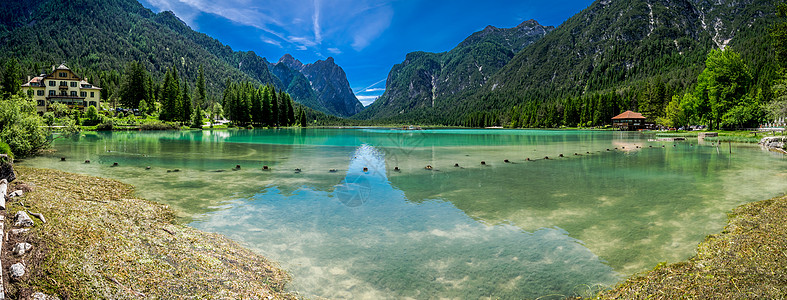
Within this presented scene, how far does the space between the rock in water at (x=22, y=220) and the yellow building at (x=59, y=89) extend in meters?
117

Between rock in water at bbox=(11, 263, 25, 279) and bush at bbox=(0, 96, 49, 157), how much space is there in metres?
28.4

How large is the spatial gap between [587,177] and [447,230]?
14.3m

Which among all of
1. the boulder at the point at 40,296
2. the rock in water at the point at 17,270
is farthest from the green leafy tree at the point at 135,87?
the boulder at the point at 40,296

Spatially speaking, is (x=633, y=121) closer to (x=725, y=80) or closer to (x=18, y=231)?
(x=725, y=80)

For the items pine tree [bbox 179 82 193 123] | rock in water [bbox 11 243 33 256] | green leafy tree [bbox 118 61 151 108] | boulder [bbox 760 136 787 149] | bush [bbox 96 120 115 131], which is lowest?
rock in water [bbox 11 243 33 256]

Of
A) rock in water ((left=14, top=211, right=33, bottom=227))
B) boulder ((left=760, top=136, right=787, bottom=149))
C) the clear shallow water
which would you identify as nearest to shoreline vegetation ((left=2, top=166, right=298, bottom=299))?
rock in water ((left=14, top=211, right=33, bottom=227))

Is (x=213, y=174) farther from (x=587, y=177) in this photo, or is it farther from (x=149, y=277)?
(x=587, y=177)

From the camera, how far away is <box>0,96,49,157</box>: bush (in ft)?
78.3

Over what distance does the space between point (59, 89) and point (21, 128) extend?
94.2 m

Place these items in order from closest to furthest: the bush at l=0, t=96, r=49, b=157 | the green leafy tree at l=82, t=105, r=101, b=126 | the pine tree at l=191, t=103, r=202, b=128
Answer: the bush at l=0, t=96, r=49, b=157 < the green leafy tree at l=82, t=105, r=101, b=126 < the pine tree at l=191, t=103, r=202, b=128

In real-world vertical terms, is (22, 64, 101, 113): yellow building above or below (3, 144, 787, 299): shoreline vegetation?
above

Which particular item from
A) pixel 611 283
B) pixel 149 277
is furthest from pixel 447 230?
pixel 149 277

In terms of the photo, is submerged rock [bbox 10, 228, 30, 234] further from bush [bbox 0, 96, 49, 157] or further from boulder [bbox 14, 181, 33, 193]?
bush [bbox 0, 96, 49, 157]

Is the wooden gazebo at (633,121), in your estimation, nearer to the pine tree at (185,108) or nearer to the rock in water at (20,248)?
the pine tree at (185,108)
